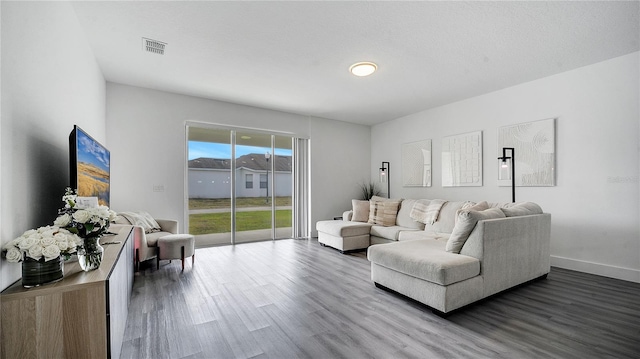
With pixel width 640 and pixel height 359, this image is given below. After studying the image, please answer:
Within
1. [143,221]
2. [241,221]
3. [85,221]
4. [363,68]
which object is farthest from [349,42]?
[241,221]

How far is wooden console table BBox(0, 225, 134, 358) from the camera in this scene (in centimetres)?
119

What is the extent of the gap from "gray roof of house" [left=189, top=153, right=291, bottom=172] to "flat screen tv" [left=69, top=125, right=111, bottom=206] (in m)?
2.29

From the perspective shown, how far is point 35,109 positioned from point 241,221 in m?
4.63

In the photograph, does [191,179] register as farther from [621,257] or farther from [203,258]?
[621,257]

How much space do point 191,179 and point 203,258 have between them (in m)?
1.65

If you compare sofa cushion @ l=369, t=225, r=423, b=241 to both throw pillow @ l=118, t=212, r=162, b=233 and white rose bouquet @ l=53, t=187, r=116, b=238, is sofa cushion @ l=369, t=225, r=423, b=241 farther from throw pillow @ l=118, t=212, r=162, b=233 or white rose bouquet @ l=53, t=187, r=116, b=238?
white rose bouquet @ l=53, t=187, r=116, b=238

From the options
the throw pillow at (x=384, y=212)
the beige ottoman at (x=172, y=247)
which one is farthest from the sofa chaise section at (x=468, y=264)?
the beige ottoman at (x=172, y=247)

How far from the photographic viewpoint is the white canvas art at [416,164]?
5.50m

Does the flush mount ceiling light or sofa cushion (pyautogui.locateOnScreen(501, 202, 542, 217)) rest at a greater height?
the flush mount ceiling light

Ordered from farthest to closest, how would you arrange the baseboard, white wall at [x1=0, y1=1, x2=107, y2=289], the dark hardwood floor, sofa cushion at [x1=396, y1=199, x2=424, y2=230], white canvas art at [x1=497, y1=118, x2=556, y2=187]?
1. sofa cushion at [x1=396, y1=199, x2=424, y2=230]
2. white canvas art at [x1=497, y1=118, x2=556, y2=187]
3. the baseboard
4. the dark hardwood floor
5. white wall at [x1=0, y1=1, x2=107, y2=289]

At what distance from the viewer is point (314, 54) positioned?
3.21 meters

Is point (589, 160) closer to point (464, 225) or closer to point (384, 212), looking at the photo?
point (464, 225)

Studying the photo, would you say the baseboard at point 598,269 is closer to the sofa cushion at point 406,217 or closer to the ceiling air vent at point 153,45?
the sofa cushion at point 406,217

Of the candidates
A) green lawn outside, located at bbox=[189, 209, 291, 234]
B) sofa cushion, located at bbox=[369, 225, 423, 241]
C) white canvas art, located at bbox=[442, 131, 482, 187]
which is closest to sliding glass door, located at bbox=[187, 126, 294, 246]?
green lawn outside, located at bbox=[189, 209, 291, 234]
